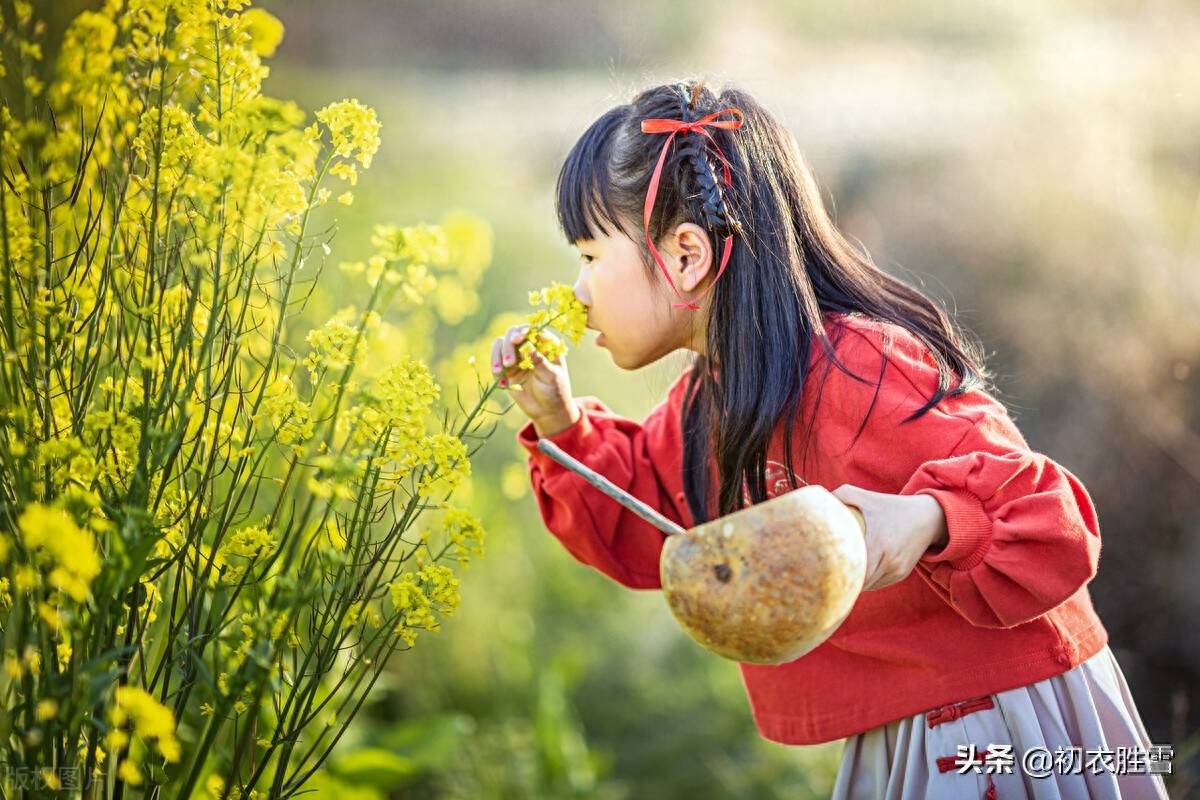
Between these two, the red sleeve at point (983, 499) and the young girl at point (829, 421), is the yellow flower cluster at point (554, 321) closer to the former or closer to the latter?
the young girl at point (829, 421)

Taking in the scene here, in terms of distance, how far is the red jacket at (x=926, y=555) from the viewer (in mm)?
1237

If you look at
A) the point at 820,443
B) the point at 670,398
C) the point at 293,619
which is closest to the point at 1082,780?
the point at 820,443

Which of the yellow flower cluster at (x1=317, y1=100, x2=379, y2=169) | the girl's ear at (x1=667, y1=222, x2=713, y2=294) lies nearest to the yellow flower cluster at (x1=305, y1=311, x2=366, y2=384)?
the yellow flower cluster at (x1=317, y1=100, x2=379, y2=169)

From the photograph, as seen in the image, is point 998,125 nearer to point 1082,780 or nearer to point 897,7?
point 897,7

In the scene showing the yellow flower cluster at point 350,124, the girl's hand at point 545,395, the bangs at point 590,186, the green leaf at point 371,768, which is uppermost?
the bangs at point 590,186

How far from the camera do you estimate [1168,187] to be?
257 centimetres

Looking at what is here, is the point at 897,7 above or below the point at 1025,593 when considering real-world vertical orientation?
above

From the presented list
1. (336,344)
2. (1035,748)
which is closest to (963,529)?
(1035,748)

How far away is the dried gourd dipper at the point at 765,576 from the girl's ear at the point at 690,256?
622mm

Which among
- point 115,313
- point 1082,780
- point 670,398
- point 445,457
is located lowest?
point 1082,780

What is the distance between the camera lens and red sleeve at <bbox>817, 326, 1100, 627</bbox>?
122 centimetres

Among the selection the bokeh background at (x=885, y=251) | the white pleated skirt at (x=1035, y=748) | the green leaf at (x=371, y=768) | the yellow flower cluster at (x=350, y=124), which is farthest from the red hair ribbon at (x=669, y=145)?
the green leaf at (x=371, y=768)

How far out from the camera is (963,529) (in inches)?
47.3

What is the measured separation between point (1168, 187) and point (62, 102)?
2.47 metres
